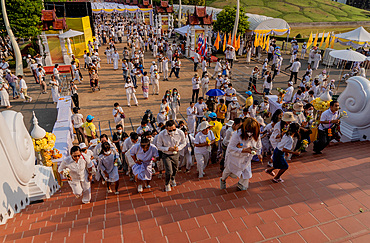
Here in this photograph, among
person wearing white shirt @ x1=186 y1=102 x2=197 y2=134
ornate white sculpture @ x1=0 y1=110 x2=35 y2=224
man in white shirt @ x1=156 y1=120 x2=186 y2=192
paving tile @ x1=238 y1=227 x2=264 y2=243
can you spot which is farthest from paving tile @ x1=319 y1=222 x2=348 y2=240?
Result: person wearing white shirt @ x1=186 y1=102 x2=197 y2=134

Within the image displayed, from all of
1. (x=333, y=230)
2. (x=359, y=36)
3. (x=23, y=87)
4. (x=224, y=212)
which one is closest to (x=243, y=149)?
(x=224, y=212)

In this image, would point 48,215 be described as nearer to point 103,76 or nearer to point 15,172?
point 15,172

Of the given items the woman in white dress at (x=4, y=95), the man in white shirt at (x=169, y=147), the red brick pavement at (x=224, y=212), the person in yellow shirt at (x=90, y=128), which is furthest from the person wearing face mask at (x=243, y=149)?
the woman in white dress at (x=4, y=95)

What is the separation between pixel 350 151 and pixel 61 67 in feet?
64.7

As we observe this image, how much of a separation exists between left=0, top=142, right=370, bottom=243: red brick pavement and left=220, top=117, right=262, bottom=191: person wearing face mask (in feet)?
1.24

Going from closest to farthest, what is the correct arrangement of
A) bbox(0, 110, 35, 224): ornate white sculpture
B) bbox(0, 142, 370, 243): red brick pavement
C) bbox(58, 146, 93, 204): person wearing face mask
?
1. bbox(0, 142, 370, 243): red brick pavement
2. bbox(0, 110, 35, 224): ornate white sculpture
3. bbox(58, 146, 93, 204): person wearing face mask

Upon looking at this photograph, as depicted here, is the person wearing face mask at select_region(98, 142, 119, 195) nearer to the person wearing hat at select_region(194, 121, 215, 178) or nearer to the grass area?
the person wearing hat at select_region(194, 121, 215, 178)

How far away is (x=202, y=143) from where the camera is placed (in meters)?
5.66

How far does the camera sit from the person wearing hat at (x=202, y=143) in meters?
5.62

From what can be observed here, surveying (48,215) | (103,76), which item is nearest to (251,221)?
(48,215)

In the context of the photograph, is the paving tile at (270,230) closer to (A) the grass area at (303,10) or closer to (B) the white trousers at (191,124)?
(B) the white trousers at (191,124)

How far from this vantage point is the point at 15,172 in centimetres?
436

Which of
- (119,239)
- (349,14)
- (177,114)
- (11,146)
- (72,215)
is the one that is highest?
(349,14)

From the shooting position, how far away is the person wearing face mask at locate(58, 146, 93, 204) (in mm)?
4688
